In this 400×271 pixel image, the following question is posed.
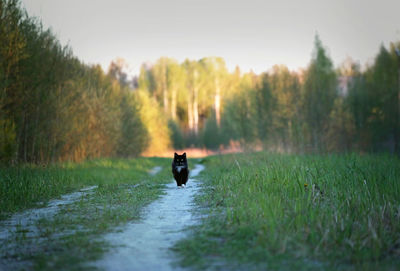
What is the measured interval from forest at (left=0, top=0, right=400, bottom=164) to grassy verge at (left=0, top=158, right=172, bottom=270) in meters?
3.54

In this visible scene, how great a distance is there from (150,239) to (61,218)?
2.44 metres

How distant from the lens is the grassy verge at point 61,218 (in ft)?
15.0

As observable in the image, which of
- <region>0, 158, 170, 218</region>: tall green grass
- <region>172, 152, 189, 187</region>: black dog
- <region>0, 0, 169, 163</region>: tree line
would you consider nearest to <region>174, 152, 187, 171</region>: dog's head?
<region>172, 152, 189, 187</region>: black dog

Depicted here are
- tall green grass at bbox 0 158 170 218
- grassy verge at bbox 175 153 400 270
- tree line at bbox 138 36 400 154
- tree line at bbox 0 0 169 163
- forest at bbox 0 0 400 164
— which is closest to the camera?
grassy verge at bbox 175 153 400 270

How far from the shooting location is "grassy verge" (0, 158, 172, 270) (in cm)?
456

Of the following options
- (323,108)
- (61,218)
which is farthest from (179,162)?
(323,108)

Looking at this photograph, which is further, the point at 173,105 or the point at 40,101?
the point at 173,105

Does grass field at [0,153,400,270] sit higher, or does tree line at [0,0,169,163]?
tree line at [0,0,169,163]

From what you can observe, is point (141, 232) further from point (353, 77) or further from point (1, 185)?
point (353, 77)

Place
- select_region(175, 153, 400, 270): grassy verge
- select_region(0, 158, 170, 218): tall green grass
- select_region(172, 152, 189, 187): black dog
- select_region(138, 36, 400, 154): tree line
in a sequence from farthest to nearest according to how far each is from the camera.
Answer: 1. select_region(138, 36, 400, 154): tree line
2. select_region(172, 152, 189, 187): black dog
3. select_region(0, 158, 170, 218): tall green grass
4. select_region(175, 153, 400, 270): grassy verge

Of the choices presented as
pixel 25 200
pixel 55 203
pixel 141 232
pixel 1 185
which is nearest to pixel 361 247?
pixel 141 232

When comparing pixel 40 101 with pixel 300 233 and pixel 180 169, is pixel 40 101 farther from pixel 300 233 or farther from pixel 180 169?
pixel 300 233

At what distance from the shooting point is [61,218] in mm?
6812

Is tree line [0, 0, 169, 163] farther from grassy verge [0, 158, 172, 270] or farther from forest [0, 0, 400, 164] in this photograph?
grassy verge [0, 158, 172, 270]
